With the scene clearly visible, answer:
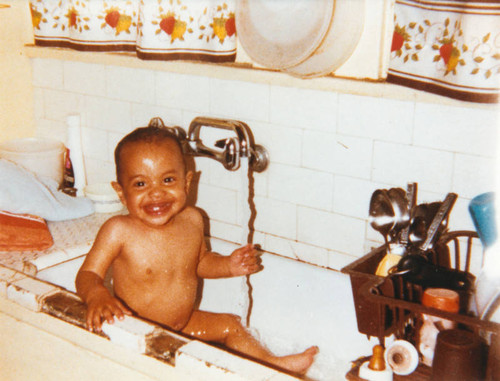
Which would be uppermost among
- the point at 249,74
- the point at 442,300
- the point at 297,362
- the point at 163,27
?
the point at 163,27

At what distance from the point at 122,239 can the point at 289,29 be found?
0.62m

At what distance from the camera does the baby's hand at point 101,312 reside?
42.3 inches

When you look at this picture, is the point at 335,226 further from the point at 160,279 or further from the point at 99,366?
Answer: the point at 99,366

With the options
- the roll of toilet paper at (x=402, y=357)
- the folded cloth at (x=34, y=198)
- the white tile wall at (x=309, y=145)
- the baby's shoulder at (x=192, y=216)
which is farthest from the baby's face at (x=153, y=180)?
the roll of toilet paper at (x=402, y=357)

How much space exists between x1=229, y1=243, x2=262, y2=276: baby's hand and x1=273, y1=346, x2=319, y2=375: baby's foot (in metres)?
0.22

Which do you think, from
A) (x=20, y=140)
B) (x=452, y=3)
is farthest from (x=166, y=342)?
(x=20, y=140)

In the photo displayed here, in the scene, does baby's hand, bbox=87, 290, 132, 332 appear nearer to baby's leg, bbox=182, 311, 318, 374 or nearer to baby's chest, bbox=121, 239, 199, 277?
baby's chest, bbox=121, 239, 199, 277

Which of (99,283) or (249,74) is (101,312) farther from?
(249,74)

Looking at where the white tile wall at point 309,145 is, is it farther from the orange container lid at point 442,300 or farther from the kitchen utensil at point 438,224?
the orange container lid at point 442,300

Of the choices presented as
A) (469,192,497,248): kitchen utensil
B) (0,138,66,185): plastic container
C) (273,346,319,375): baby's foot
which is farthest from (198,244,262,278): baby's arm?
(0,138,66,185): plastic container

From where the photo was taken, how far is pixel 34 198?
168cm

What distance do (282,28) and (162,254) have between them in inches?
23.9

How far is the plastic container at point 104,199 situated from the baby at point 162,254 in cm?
38

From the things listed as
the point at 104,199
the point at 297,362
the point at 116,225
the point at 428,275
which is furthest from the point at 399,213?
the point at 104,199
